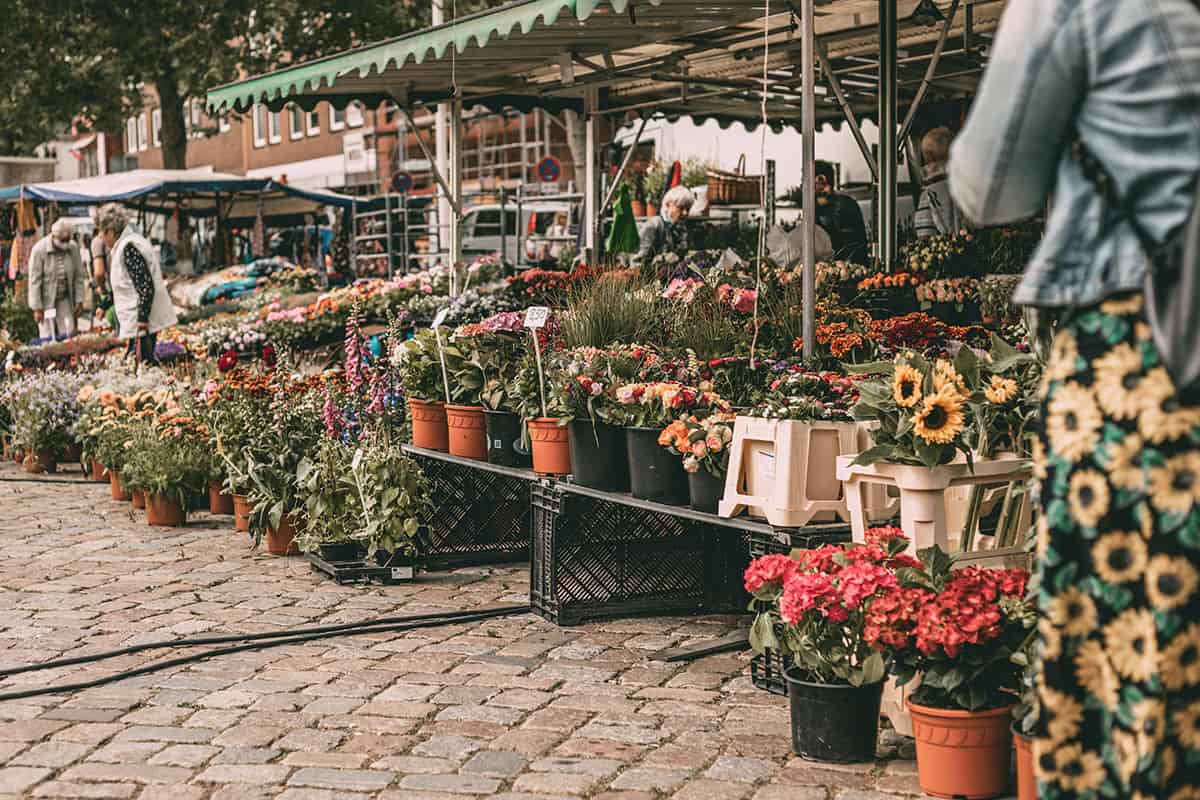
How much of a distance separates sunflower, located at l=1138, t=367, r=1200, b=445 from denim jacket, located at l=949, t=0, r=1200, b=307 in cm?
16

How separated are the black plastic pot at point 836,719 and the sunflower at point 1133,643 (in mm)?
1871

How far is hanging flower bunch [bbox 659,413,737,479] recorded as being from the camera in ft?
18.1

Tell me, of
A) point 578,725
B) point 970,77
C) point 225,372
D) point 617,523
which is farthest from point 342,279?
point 578,725

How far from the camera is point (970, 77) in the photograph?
1340 centimetres

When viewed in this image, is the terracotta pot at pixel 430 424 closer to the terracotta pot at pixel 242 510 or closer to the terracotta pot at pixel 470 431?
the terracotta pot at pixel 470 431

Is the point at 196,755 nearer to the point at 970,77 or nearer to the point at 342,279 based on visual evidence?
the point at 970,77

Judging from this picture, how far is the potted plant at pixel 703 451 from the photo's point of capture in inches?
→ 217

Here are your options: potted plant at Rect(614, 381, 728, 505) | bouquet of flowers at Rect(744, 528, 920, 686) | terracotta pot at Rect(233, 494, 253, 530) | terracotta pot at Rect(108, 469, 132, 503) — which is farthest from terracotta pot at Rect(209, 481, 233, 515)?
bouquet of flowers at Rect(744, 528, 920, 686)

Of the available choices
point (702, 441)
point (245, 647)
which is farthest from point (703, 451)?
point (245, 647)

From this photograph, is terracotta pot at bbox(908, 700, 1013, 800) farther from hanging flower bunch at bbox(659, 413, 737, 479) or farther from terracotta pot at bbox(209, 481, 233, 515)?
terracotta pot at bbox(209, 481, 233, 515)

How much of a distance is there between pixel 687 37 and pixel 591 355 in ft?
17.0

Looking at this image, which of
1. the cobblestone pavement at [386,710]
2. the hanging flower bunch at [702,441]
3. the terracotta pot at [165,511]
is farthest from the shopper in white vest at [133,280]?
the hanging flower bunch at [702,441]

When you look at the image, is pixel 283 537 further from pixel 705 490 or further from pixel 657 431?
pixel 705 490

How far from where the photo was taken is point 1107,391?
2.48 meters
